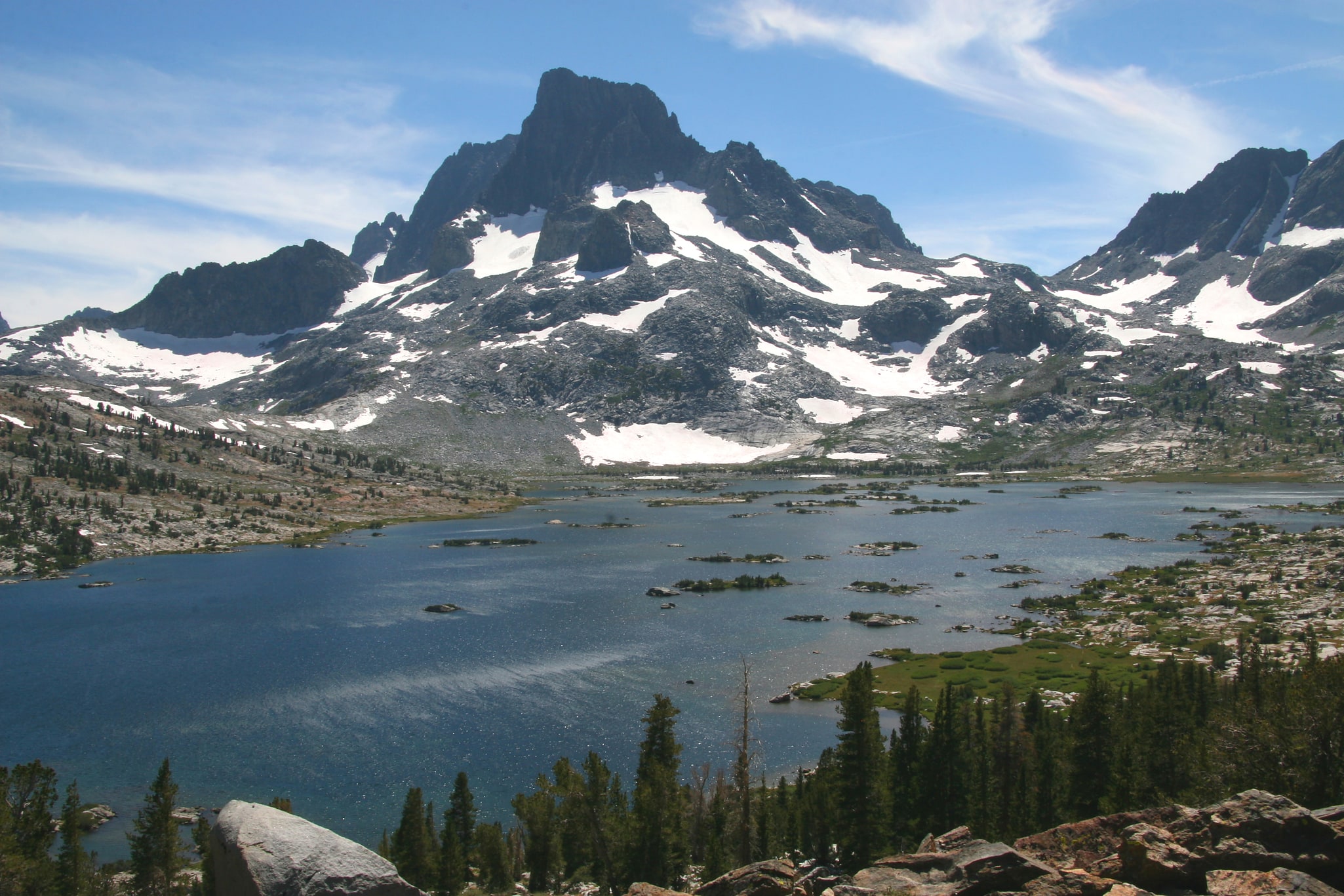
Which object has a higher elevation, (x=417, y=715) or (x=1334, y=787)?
(x=1334, y=787)

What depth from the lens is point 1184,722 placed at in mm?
47250

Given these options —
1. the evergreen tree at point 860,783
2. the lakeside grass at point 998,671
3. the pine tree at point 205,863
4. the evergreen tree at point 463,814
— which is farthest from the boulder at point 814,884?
the lakeside grass at point 998,671

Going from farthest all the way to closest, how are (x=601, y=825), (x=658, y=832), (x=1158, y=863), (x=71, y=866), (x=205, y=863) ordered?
(x=601, y=825)
(x=658, y=832)
(x=71, y=866)
(x=205, y=863)
(x=1158, y=863)

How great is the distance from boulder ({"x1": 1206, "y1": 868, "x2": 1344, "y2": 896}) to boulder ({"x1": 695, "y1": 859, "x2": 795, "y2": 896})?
9.95m

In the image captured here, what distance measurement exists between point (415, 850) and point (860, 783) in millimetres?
23225

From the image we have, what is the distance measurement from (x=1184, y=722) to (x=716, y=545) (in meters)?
108

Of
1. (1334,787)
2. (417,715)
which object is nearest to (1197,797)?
(1334,787)

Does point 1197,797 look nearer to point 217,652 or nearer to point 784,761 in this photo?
point 784,761

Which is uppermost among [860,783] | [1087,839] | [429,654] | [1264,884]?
[1264,884]

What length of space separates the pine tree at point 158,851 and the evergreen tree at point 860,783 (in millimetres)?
32746

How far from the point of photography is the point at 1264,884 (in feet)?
56.5

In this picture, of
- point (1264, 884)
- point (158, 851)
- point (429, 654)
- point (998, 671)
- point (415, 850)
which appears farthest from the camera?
point (429, 654)

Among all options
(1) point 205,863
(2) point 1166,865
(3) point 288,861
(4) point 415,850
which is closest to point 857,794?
(4) point 415,850

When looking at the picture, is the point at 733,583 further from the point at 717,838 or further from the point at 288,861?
the point at 288,861
